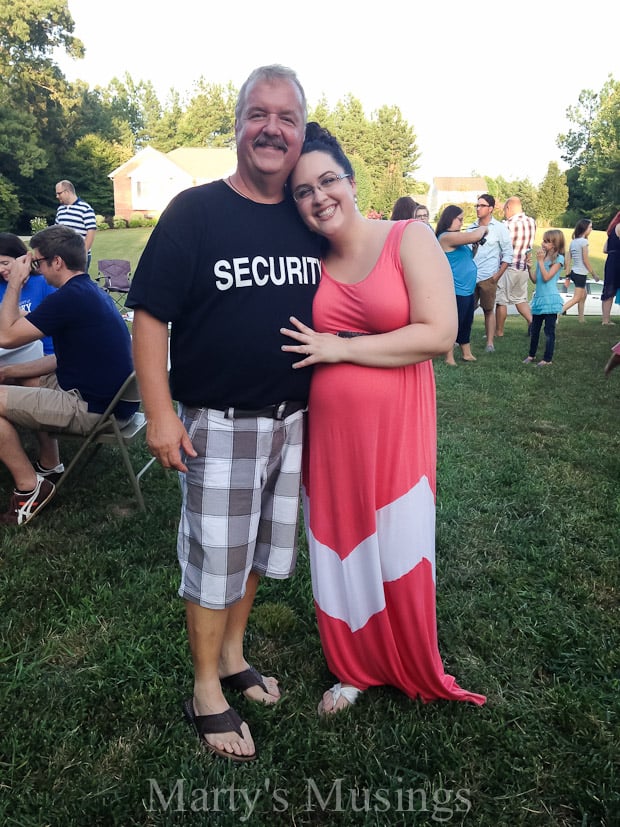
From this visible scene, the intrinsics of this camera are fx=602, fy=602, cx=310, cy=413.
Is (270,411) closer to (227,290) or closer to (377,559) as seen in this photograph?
(227,290)

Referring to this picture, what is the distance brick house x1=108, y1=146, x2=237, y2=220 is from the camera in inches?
1822

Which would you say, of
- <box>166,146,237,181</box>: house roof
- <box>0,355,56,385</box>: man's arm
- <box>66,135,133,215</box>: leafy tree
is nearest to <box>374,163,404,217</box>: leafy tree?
<box>166,146,237,181</box>: house roof

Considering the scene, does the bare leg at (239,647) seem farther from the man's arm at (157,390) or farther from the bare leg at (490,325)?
the bare leg at (490,325)

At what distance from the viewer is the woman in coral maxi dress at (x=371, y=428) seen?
1836 millimetres

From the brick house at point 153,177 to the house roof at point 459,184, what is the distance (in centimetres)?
3474

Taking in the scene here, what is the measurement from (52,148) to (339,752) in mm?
43754

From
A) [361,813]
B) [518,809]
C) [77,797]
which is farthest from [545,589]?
[77,797]

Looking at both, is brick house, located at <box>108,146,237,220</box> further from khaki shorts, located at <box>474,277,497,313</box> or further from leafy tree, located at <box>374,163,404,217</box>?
khaki shorts, located at <box>474,277,497,313</box>

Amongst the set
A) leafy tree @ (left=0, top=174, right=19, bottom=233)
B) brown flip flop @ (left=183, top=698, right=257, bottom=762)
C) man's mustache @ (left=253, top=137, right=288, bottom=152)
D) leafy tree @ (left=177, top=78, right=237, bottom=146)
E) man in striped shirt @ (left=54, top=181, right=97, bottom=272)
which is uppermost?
leafy tree @ (left=177, top=78, right=237, bottom=146)

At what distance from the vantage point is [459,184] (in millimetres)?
74375

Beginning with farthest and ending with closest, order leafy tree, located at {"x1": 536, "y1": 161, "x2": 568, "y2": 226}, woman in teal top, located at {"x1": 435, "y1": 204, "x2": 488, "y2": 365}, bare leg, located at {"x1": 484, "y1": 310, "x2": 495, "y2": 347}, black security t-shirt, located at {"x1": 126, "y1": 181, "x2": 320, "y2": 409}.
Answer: leafy tree, located at {"x1": 536, "y1": 161, "x2": 568, "y2": 226}
bare leg, located at {"x1": 484, "y1": 310, "x2": 495, "y2": 347}
woman in teal top, located at {"x1": 435, "y1": 204, "x2": 488, "y2": 365}
black security t-shirt, located at {"x1": 126, "y1": 181, "x2": 320, "y2": 409}

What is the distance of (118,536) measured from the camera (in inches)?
132

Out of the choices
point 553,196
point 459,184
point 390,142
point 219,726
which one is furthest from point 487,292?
point 459,184

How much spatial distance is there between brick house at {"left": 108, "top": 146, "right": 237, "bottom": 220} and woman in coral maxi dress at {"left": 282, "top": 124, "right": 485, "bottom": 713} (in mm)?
47226
